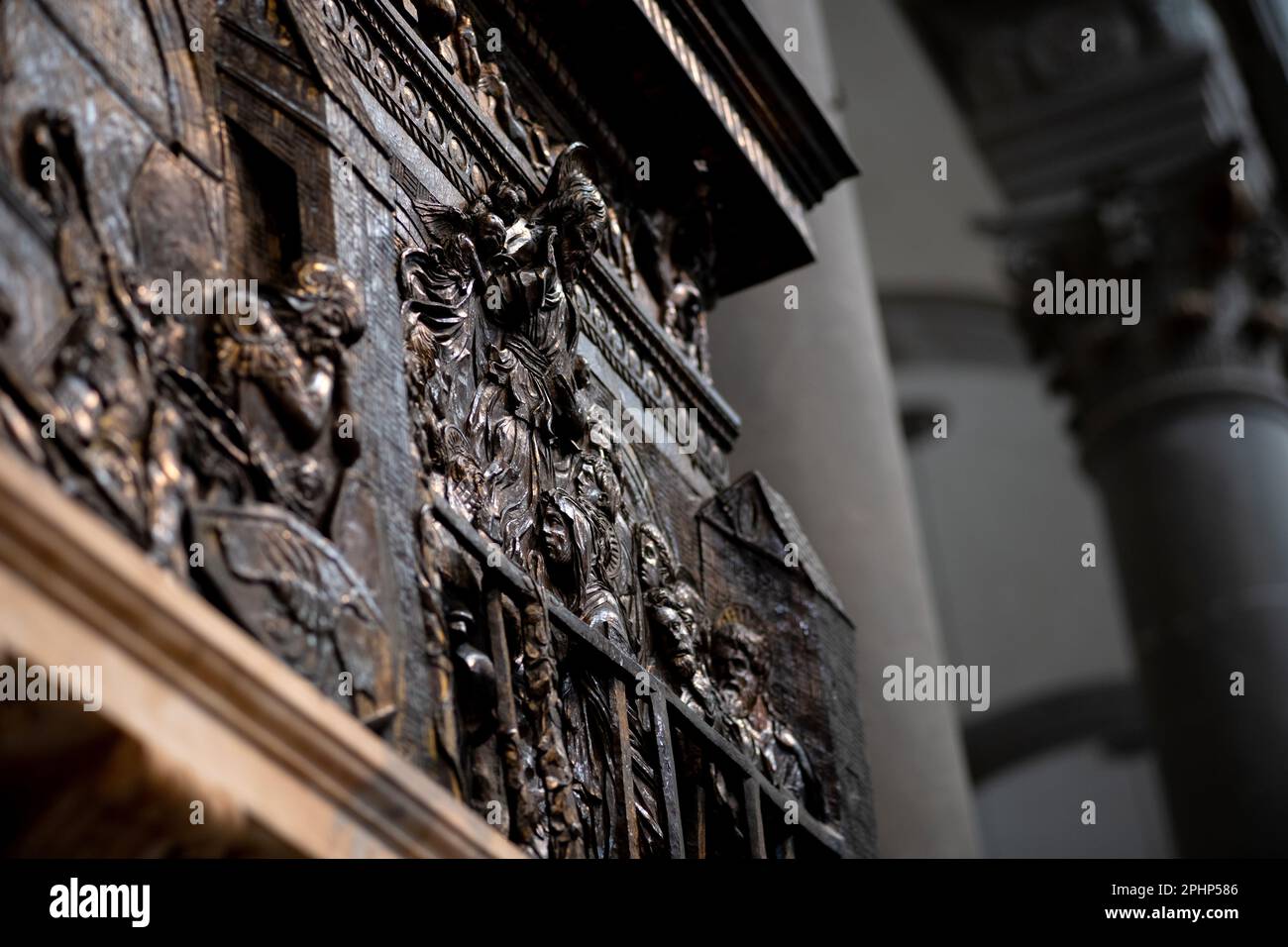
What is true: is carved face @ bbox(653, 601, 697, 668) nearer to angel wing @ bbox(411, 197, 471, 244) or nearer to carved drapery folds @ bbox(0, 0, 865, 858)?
carved drapery folds @ bbox(0, 0, 865, 858)

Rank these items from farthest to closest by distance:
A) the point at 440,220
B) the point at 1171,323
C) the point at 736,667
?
1. the point at 1171,323
2. the point at 736,667
3. the point at 440,220

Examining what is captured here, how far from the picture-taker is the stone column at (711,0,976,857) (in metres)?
6.44

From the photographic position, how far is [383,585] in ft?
9.20

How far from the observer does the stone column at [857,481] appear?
6.44 metres

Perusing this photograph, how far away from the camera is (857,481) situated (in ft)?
22.7

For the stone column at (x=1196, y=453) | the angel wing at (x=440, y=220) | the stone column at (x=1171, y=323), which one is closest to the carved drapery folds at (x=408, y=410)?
the angel wing at (x=440, y=220)

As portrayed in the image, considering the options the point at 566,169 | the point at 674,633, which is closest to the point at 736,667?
the point at 674,633

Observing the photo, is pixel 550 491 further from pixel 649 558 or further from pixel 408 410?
pixel 408 410

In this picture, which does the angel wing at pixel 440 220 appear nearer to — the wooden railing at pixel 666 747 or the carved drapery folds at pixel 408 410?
the carved drapery folds at pixel 408 410

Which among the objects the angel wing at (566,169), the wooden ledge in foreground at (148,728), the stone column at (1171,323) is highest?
the stone column at (1171,323)

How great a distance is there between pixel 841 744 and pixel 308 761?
2.29 meters

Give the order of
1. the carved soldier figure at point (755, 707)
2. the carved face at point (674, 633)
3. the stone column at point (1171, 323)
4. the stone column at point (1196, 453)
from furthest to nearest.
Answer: the stone column at point (1171, 323) < the stone column at point (1196, 453) < the carved soldier figure at point (755, 707) < the carved face at point (674, 633)
